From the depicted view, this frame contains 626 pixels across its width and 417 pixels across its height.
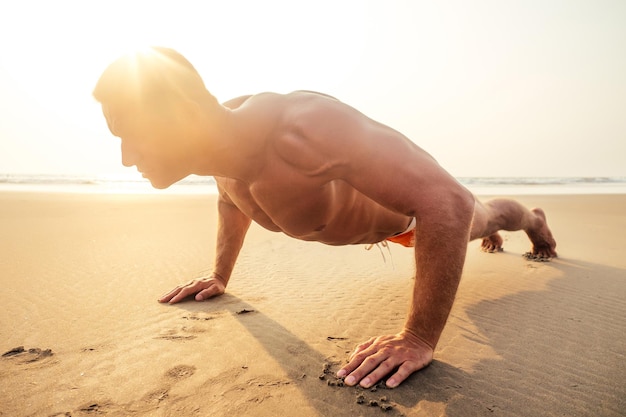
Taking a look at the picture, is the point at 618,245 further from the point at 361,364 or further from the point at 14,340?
the point at 14,340

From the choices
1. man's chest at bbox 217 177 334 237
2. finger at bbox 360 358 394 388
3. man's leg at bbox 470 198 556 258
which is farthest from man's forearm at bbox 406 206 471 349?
man's leg at bbox 470 198 556 258

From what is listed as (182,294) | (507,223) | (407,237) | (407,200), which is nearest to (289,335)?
(182,294)

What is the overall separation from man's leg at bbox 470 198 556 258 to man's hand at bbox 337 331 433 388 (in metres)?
1.40

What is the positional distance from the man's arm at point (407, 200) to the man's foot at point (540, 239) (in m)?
2.96

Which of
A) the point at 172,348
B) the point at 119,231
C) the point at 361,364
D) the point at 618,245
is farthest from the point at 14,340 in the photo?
the point at 618,245

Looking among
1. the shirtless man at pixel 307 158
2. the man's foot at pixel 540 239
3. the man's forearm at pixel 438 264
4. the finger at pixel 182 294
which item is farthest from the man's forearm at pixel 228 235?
the man's foot at pixel 540 239

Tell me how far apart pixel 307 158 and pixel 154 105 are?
728 millimetres

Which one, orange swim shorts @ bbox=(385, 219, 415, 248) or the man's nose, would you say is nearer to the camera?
the man's nose

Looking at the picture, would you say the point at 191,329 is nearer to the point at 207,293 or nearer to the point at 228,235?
the point at 207,293

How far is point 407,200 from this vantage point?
1.85m

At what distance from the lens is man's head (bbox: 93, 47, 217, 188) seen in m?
1.80

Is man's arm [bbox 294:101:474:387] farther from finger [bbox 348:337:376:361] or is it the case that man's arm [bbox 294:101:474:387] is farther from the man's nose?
the man's nose

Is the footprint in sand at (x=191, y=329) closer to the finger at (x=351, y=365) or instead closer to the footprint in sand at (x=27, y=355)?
the footprint in sand at (x=27, y=355)

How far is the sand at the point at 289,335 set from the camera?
1.73m
